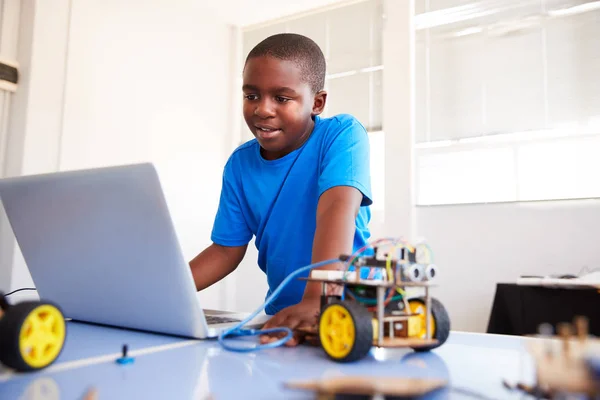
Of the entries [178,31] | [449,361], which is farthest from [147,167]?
[178,31]

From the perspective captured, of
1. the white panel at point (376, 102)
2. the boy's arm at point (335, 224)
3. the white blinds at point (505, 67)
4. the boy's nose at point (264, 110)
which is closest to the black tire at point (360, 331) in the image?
the boy's arm at point (335, 224)

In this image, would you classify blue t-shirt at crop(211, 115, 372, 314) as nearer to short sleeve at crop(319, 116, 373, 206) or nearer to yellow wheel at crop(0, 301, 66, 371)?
short sleeve at crop(319, 116, 373, 206)

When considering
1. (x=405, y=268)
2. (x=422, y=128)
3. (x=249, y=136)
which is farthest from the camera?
(x=249, y=136)

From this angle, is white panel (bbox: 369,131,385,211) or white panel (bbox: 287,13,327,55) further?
white panel (bbox: 287,13,327,55)

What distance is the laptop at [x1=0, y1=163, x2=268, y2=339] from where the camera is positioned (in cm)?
54

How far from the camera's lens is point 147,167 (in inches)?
19.9

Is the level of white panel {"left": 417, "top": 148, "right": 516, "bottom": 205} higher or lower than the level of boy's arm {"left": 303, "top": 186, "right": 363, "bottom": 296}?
higher

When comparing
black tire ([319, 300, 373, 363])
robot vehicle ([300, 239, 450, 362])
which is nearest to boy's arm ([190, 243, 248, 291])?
robot vehicle ([300, 239, 450, 362])

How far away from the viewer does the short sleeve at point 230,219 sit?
1.04m

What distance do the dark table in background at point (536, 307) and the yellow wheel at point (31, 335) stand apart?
1.85 m

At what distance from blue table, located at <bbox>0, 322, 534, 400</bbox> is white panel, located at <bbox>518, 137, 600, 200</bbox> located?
2.19m

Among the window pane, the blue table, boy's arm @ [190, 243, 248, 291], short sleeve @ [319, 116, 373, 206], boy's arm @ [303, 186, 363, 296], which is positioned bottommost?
the blue table

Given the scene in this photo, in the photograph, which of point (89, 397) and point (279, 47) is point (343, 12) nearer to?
point (279, 47)

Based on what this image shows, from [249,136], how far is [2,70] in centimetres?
173
